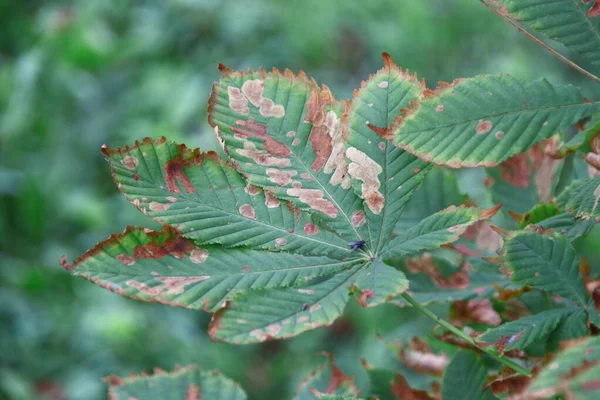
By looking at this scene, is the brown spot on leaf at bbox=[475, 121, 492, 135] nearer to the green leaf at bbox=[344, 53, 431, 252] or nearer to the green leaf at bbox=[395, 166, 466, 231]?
the green leaf at bbox=[344, 53, 431, 252]

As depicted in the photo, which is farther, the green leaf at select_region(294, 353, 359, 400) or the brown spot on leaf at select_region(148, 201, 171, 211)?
the green leaf at select_region(294, 353, 359, 400)

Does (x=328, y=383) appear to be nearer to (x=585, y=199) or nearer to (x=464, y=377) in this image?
(x=464, y=377)

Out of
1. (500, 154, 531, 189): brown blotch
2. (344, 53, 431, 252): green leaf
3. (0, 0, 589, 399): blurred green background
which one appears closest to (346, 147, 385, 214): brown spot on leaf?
(344, 53, 431, 252): green leaf

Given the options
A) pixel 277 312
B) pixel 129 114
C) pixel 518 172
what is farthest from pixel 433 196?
pixel 129 114

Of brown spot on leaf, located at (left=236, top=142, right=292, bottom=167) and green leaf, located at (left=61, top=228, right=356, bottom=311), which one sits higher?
brown spot on leaf, located at (left=236, top=142, right=292, bottom=167)

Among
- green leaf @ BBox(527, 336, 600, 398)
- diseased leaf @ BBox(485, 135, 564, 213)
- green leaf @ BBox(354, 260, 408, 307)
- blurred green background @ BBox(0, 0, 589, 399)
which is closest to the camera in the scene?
green leaf @ BBox(527, 336, 600, 398)

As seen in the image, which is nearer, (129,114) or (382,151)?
(382,151)

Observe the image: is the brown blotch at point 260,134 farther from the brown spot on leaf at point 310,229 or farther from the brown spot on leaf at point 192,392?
the brown spot on leaf at point 192,392
